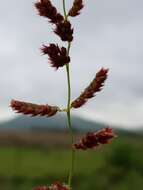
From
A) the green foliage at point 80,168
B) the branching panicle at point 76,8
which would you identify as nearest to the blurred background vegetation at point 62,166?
the green foliage at point 80,168

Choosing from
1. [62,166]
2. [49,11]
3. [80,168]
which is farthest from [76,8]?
[62,166]

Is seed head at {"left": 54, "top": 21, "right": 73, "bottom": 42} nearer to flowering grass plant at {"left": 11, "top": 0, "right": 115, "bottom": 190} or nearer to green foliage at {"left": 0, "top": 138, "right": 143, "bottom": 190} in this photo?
flowering grass plant at {"left": 11, "top": 0, "right": 115, "bottom": 190}

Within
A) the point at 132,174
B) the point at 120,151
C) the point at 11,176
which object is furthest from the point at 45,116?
the point at 120,151

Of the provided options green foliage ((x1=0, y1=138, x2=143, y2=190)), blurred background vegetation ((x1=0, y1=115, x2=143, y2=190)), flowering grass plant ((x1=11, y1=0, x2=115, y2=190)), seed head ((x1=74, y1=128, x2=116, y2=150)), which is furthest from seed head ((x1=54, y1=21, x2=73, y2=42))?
green foliage ((x1=0, y1=138, x2=143, y2=190))

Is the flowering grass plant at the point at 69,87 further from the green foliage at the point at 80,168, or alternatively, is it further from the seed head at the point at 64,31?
the green foliage at the point at 80,168

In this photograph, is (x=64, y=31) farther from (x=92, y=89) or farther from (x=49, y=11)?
(x=92, y=89)
